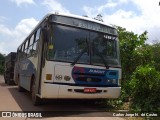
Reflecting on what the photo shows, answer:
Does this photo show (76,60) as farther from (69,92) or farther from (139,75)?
(139,75)

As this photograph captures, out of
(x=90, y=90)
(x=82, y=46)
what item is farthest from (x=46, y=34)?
(x=90, y=90)

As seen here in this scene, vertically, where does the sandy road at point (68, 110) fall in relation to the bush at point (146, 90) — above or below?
below

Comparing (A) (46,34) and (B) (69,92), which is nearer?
(B) (69,92)

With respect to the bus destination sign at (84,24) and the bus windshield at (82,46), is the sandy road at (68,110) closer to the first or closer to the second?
the bus windshield at (82,46)

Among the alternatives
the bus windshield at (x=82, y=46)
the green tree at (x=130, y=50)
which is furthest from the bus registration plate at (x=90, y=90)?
the green tree at (x=130, y=50)

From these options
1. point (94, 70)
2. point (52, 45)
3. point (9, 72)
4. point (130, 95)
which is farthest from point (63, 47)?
point (9, 72)

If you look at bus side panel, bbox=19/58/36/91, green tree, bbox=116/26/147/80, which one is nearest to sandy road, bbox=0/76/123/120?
bus side panel, bbox=19/58/36/91

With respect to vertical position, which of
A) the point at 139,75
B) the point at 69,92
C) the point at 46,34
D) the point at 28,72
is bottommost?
the point at 69,92

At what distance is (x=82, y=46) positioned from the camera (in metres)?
9.47

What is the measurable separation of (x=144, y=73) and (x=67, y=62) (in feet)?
9.06

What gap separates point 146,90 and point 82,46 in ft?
8.77

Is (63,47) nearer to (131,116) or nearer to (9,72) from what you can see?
(131,116)

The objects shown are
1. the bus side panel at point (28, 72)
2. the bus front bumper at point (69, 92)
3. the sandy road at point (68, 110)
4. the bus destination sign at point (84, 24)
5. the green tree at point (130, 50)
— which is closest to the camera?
the sandy road at point (68, 110)

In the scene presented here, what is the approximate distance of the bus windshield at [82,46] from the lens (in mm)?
9031
